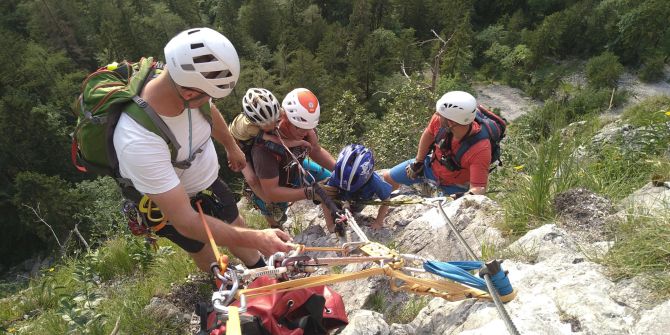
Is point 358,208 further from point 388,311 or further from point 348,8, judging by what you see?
point 348,8

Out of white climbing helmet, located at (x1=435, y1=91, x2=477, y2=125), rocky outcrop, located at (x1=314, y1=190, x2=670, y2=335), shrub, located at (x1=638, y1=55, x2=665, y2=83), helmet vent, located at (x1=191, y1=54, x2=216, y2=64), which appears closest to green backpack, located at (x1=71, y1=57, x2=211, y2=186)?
helmet vent, located at (x1=191, y1=54, x2=216, y2=64)

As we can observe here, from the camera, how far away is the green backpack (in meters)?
2.82

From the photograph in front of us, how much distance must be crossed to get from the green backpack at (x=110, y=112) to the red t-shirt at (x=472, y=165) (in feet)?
9.79

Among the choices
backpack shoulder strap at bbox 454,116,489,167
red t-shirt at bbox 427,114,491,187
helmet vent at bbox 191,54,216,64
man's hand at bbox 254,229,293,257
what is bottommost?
red t-shirt at bbox 427,114,491,187

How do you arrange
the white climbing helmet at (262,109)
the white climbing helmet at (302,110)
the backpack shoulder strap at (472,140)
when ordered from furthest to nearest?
1. the backpack shoulder strap at (472,140)
2. the white climbing helmet at (302,110)
3. the white climbing helmet at (262,109)

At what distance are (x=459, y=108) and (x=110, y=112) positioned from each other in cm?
341

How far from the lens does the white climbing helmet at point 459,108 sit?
4.75 meters

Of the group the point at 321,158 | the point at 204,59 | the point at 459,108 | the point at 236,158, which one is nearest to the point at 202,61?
the point at 204,59

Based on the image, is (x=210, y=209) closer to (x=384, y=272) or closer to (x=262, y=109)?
(x=262, y=109)

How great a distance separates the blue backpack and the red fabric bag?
2.89m

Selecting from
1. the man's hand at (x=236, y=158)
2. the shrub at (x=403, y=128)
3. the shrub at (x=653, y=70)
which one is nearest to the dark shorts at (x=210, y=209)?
the man's hand at (x=236, y=158)

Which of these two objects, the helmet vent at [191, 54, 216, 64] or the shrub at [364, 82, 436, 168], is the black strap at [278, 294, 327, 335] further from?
the shrub at [364, 82, 436, 168]

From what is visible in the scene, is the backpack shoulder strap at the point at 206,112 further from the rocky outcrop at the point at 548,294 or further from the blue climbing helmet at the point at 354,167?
the rocky outcrop at the point at 548,294

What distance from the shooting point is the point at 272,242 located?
277 cm
